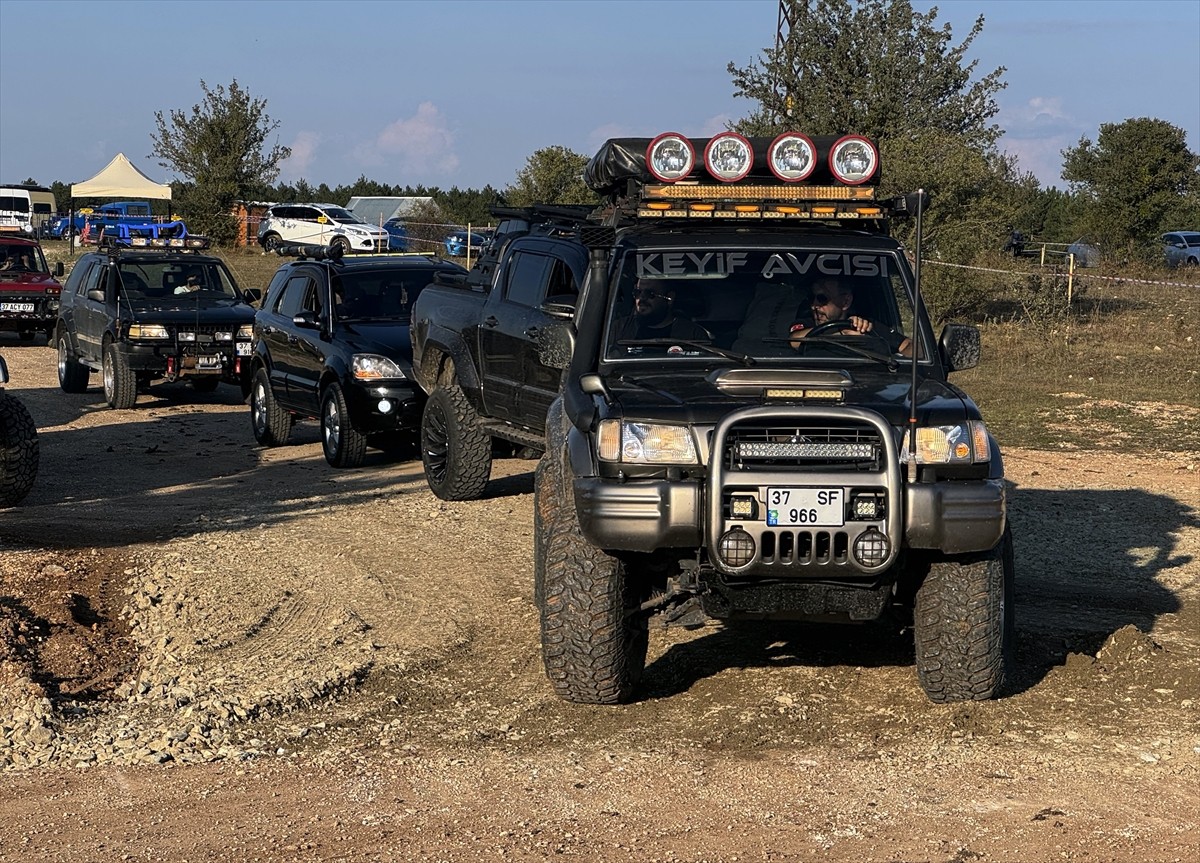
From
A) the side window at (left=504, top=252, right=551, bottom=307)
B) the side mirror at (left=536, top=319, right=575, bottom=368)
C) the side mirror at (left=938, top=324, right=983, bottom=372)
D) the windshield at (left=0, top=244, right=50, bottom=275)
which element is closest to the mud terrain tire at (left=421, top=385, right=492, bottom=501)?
the side window at (left=504, top=252, right=551, bottom=307)

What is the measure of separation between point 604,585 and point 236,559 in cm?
404

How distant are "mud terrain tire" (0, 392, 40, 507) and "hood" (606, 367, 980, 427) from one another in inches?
247

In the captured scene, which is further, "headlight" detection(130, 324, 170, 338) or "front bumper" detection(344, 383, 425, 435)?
"headlight" detection(130, 324, 170, 338)

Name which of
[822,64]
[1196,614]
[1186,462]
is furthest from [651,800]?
[822,64]

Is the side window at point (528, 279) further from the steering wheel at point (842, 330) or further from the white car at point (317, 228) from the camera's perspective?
the white car at point (317, 228)

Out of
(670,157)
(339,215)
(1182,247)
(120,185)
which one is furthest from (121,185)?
(670,157)

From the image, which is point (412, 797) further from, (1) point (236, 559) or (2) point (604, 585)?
(1) point (236, 559)

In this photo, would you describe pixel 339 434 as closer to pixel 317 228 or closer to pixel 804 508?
pixel 804 508

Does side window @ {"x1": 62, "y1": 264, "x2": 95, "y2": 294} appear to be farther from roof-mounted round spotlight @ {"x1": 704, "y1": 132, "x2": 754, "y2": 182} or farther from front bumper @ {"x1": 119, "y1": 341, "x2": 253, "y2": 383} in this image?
roof-mounted round spotlight @ {"x1": 704, "y1": 132, "x2": 754, "y2": 182}

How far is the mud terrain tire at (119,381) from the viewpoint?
18.1m

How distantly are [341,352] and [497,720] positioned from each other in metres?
7.76

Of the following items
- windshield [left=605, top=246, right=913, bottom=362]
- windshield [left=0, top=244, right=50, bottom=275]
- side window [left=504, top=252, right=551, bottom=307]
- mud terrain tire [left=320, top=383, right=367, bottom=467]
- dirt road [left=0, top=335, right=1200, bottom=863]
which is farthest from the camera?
windshield [left=0, top=244, right=50, bottom=275]

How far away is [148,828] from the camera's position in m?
5.19

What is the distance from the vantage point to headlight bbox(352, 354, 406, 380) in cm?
1351
